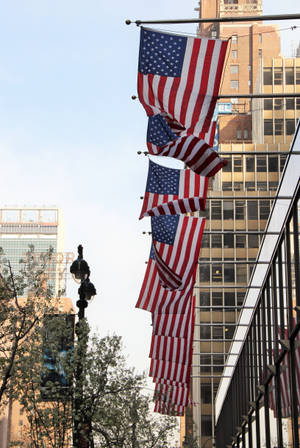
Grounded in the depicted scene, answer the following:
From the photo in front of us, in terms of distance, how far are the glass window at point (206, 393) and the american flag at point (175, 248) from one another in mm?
84438

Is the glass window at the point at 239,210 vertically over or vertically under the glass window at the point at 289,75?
under

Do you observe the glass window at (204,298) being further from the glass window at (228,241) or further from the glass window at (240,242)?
the glass window at (240,242)

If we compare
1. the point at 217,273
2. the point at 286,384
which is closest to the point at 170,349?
the point at 286,384

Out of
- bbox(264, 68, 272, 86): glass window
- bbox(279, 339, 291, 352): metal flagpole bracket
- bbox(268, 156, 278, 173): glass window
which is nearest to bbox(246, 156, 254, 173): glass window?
bbox(268, 156, 278, 173): glass window

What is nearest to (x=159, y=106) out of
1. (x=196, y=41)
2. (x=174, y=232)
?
(x=196, y=41)

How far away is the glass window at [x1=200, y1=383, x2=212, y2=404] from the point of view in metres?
103

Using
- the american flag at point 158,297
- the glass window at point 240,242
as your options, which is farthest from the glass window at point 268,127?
the american flag at point 158,297

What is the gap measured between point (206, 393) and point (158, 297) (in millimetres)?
80952

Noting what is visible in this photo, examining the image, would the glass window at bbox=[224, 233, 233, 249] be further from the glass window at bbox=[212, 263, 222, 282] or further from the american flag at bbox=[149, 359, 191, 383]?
the american flag at bbox=[149, 359, 191, 383]

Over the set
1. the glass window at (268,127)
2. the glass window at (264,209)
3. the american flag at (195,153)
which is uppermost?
the glass window at (268,127)

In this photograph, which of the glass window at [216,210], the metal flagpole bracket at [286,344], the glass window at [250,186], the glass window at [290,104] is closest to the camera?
the metal flagpole bracket at [286,344]

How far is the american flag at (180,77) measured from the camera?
15.7 m

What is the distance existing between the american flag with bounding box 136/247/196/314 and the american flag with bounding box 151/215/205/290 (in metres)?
3.54

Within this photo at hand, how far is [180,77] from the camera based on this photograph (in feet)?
52.1
